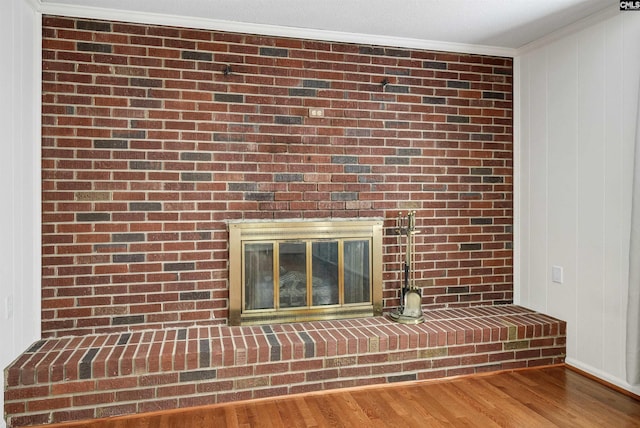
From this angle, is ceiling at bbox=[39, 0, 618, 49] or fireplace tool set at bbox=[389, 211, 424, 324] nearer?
ceiling at bbox=[39, 0, 618, 49]

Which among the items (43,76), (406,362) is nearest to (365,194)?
(406,362)

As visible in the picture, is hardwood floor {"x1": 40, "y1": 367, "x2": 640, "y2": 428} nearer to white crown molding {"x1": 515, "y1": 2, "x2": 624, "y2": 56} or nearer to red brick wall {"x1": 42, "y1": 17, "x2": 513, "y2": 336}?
red brick wall {"x1": 42, "y1": 17, "x2": 513, "y2": 336}

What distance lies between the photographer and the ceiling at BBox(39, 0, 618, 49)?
8.90 ft

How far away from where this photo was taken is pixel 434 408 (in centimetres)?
258

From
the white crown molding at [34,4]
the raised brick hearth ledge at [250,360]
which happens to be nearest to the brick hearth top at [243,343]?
the raised brick hearth ledge at [250,360]

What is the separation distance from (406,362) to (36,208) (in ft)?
8.19

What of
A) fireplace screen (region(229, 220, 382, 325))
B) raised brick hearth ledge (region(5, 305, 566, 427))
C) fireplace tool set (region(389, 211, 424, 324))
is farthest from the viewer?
fireplace tool set (region(389, 211, 424, 324))

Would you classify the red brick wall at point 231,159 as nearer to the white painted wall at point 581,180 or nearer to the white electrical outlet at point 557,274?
the white painted wall at point 581,180

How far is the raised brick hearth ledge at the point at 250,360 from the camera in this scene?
7.85 feet

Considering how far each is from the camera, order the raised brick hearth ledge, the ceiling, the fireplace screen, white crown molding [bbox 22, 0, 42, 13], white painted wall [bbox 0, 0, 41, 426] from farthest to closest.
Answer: the fireplace screen → the ceiling → white crown molding [bbox 22, 0, 42, 13] → the raised brick hearth ledge → white painted wall [bbox 0, 0, 41, 426]

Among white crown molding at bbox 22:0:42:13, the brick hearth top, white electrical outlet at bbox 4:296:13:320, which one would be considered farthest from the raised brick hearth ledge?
white crown molding at bbox 22:0:42:13

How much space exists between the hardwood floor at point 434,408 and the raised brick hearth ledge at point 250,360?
0.25 ft

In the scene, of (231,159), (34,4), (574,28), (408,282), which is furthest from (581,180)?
(34,4)

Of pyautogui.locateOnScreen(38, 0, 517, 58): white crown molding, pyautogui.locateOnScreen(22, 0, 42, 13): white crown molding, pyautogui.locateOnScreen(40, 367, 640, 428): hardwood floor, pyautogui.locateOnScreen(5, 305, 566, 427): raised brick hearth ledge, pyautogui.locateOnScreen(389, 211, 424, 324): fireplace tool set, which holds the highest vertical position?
pyautogui.locateOnScreen(38, 0, 517, 58): white crown molding
